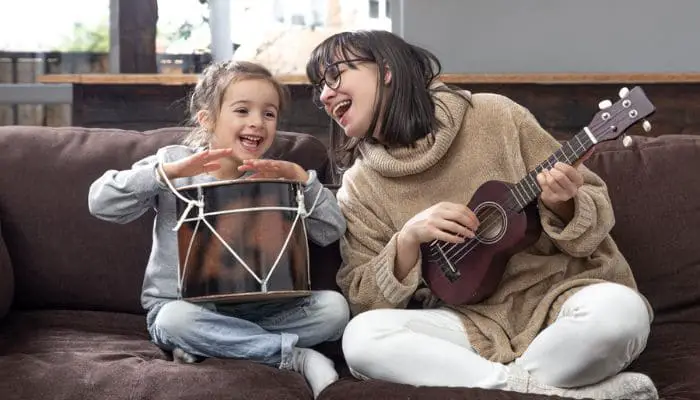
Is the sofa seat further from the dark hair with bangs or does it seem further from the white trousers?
the dark hair with bangs

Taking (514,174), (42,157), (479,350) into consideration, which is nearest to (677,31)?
(514,174)

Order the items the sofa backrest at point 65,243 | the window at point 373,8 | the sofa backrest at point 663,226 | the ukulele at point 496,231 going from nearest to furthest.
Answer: the ukulele at point 496,231, the sofa backrest at point 663,226, the sofa backrest at point 65,243, the window at point 373,8

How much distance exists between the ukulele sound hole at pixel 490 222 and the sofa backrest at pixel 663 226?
409 mm

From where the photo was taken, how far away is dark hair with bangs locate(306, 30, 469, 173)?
234 centimetres

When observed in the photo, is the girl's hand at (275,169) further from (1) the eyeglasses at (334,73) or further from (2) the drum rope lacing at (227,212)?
(1) the eyeglasses at (334,73)

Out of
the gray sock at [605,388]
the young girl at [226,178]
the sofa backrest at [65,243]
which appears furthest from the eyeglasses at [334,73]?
the gray sock at [605,388]

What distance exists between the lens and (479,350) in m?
2.18

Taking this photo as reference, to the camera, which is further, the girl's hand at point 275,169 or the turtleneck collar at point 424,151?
the turtleneck collar at point 424,151

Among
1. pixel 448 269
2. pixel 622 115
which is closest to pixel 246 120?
pixel 448 269

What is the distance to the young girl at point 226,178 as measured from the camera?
7.20 feet

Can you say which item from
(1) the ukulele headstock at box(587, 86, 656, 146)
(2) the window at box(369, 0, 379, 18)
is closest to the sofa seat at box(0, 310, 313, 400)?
(1) the ukulele headstock at box(587, 86, 656, 146)

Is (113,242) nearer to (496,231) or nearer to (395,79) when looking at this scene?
(395,79)

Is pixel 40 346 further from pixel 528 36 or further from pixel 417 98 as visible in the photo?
pixel 528 36

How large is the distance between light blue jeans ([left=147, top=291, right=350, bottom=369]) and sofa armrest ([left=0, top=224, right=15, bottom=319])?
357 millimetres
